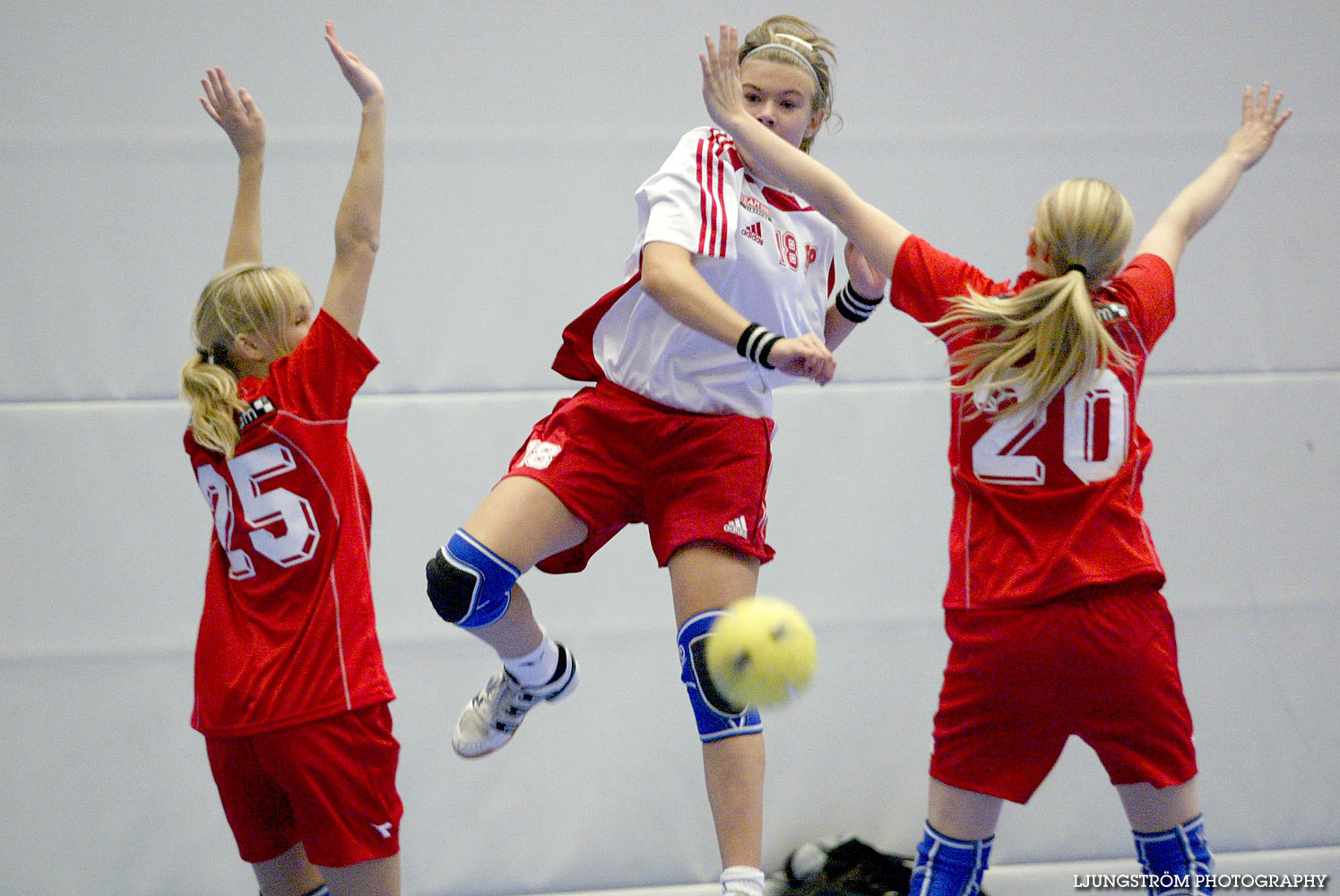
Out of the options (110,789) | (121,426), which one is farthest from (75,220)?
(110,789)

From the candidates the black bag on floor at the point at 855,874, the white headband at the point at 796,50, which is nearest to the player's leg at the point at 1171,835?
the black bag on floor at the point at 855,874

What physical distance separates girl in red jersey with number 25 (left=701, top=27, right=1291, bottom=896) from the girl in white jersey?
0.21 metres

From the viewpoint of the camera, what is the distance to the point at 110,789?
3389 mm

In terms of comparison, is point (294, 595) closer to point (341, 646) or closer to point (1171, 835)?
point (341, 646)

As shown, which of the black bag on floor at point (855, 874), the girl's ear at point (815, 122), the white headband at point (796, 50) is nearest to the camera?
the white headband at point (796, 50)

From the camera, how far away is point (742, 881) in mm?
2121

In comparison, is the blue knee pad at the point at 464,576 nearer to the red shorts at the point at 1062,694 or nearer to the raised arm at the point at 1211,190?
the red shorts at the point at 1062,694

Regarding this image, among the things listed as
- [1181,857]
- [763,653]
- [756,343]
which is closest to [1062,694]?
[1181,857]

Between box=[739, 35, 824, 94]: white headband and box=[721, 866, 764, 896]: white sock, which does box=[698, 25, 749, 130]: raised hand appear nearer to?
box=[739, 35, 824, 94]: white headband

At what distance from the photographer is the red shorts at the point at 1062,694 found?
2.02m

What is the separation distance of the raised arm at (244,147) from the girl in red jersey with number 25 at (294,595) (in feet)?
1.06

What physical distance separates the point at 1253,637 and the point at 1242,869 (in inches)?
26.1

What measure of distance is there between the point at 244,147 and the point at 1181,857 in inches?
86.0

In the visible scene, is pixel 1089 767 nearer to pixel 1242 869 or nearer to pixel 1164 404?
pixel 1242 869
